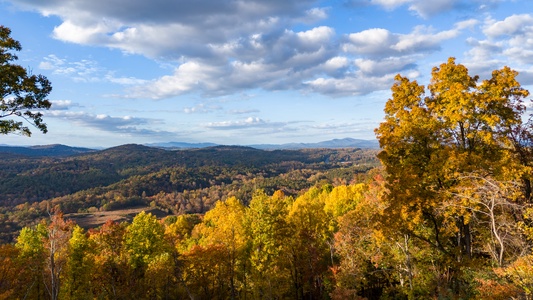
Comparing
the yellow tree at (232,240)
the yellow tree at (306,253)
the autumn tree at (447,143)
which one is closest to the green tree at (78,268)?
the yellow tree at (232,240)

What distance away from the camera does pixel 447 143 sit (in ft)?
57.2

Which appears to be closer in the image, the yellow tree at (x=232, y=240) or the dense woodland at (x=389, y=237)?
the dense woodland at (x=389, y=237)

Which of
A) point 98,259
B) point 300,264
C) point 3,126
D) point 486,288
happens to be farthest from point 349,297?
point 98,259

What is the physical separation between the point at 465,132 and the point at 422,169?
3.10 metres

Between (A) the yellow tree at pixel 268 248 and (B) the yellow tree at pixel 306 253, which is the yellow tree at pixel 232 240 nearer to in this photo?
(A) the yellow tree at pixel 268 248

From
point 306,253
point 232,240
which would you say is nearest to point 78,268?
point 232,240

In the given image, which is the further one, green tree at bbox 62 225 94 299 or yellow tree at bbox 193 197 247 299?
yellow tree at bbox 193 197 247 299

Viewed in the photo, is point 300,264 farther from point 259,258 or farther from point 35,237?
point 35,237

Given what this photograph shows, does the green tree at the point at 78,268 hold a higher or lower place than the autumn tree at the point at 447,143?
lower

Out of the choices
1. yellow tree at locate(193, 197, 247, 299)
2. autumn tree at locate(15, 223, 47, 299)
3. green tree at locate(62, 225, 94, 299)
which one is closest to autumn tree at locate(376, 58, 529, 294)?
yellow tree at locate(193, 197, 247, 299)

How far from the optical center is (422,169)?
17.1 m

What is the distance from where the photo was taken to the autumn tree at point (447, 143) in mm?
15742

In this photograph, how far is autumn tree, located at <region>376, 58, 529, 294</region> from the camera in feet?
51.6

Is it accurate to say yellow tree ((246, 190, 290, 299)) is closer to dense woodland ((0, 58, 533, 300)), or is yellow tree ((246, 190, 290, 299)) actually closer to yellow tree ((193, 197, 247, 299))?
dense woodland ((0, 58, 533, 300))
